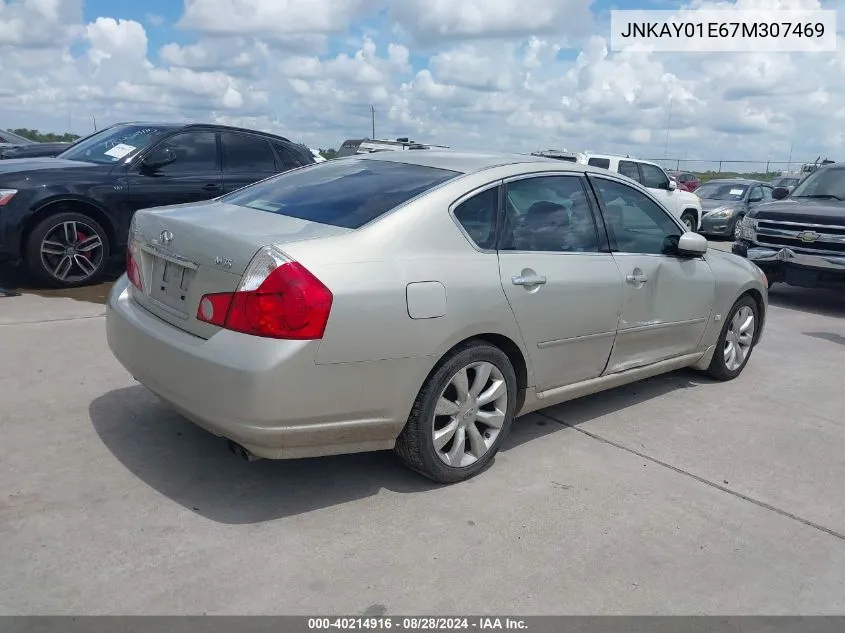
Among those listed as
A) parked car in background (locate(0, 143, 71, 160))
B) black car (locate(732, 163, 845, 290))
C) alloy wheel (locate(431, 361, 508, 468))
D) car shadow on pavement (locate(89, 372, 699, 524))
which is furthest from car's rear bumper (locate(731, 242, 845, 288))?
parked car in background (locate(0, 143, 71, 160))

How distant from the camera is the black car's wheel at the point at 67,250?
7223mm

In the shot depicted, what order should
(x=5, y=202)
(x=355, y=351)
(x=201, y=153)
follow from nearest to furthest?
(x=355, y=351) → (x=5, y=202) → (x=201, y=153)

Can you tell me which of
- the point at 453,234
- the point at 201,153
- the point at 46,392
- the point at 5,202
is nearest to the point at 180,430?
the point at 46,392

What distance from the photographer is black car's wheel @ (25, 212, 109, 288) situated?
23.7ft

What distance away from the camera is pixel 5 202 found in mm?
7062

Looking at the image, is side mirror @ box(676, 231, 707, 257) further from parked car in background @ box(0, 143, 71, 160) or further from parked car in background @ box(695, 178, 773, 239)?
parked car in background @ box(695, 178, 773, 239)

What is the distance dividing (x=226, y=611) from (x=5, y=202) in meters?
5.83

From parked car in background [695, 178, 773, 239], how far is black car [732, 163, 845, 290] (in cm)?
581

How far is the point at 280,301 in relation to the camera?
301 centimetres

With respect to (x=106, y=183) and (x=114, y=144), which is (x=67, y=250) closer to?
(x=106, y=183)

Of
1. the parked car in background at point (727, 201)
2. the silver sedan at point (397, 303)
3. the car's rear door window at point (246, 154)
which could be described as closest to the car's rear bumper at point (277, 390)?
the silver sedan at point (397, 303)

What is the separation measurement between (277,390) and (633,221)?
269 centimetres

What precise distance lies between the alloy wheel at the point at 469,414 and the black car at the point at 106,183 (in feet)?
17.4
